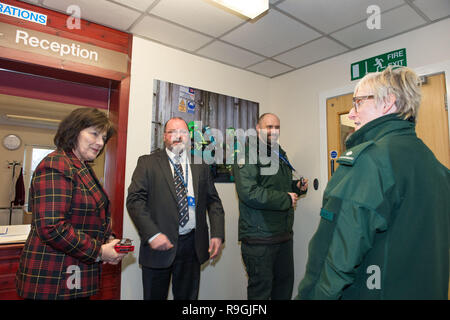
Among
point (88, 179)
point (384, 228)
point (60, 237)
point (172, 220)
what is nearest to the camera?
point (384, 228)

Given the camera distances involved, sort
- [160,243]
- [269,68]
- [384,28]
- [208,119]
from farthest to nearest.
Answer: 1. [269,68]
2. [208,119]
3. [384,28]
4. [160,243]

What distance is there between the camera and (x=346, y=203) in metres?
0.93

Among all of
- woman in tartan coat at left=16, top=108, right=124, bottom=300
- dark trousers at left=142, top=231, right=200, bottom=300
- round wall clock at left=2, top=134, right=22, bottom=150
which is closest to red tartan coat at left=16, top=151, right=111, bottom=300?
woman in tartan coat at left=16, top=108, right=124, bottom=300

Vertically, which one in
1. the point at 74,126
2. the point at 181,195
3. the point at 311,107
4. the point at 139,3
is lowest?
the point at 181,195

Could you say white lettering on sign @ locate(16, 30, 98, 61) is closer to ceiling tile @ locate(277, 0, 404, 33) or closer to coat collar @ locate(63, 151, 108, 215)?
coat collar @ locate(63, 151, 108, 215)

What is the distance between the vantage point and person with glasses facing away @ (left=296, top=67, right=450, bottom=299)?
0.90m

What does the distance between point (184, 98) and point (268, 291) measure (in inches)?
78.1

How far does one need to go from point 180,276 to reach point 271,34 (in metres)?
2.24

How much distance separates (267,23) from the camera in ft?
8.09

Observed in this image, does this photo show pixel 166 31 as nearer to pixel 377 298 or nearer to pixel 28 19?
pixel 28 19

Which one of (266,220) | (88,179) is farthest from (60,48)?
(266,220)

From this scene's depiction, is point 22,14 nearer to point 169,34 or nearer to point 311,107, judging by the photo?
point 169,34

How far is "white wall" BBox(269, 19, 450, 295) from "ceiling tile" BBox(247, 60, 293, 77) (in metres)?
0.12

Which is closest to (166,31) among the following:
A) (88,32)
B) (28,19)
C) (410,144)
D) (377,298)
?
(88,32)
